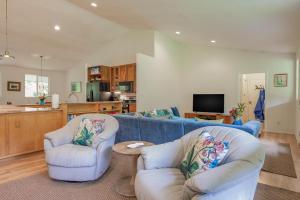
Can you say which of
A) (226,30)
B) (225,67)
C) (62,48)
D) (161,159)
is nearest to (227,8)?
Result: (226,30)

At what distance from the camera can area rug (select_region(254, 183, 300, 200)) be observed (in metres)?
2.51

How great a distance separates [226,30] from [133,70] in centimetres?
321

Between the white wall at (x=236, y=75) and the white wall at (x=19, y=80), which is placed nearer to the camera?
the white wall at (x=236, y=75)

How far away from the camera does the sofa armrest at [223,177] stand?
4.71ft

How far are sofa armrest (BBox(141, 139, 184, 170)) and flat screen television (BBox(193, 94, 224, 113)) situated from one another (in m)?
5.47

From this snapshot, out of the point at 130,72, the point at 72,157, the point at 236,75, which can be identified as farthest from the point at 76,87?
the point at 72,157

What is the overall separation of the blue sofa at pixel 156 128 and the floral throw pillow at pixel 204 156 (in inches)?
43.1

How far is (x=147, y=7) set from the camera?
14.1ft

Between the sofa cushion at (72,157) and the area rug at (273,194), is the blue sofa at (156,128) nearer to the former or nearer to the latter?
the area rug at (273,194)

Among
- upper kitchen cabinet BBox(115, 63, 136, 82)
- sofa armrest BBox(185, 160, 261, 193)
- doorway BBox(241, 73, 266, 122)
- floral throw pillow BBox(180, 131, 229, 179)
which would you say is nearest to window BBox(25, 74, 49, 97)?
upper kitchen cabinet BBox(115, 63, 136, 82)

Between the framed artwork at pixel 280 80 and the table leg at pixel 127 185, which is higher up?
the framed artwork at pixel 280 80

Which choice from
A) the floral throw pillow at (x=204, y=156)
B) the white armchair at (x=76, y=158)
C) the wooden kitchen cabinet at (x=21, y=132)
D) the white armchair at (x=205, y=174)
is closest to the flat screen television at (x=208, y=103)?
the white armchair at (x=76, y=158)

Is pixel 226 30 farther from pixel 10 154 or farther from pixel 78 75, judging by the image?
pixel 78 75

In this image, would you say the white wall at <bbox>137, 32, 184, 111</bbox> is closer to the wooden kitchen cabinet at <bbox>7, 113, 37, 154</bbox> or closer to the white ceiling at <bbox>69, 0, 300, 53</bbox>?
the white ceiling at <bbox>69, 0, 300, 53</bbox>
